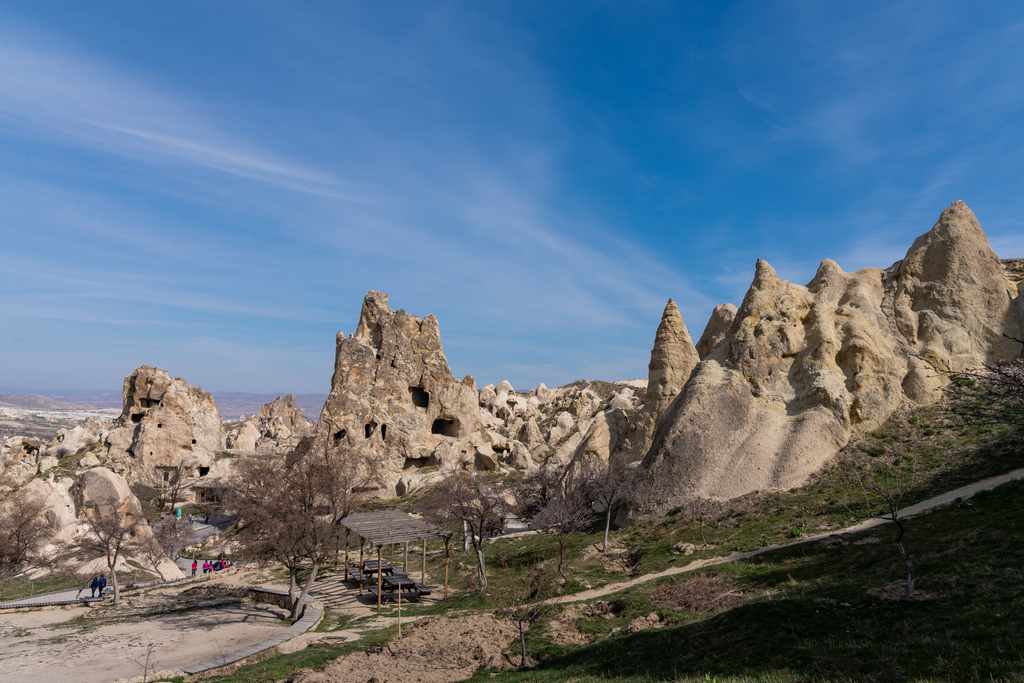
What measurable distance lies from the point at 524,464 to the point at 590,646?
44.3 m

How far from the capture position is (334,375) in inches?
2272

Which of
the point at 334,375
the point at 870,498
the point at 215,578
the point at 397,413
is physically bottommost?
the point at 215,578

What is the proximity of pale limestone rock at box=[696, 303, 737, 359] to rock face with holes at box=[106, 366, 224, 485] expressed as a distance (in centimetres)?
5431

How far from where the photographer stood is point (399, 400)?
190ft

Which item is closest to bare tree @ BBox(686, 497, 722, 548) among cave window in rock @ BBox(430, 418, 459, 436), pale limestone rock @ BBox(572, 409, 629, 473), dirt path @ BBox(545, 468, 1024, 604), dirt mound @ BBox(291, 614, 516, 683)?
dirt path @ BBox(545, 468, 1024, 604)

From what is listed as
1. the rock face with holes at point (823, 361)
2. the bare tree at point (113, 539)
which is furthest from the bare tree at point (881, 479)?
the bare tree at point (113, 539)

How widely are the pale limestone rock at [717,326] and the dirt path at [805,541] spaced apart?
21754mm

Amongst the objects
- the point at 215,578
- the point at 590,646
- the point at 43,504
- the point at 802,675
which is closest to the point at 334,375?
the point at 43,504

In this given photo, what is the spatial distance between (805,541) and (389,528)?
51.8ft

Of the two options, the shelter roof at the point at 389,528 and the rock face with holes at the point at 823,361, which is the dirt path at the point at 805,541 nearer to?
the shelter roof at the point at 389,528

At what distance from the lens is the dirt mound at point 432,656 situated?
512 inches

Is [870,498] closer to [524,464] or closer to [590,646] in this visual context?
[590,646]

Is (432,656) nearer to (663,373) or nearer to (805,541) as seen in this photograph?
(805,541)

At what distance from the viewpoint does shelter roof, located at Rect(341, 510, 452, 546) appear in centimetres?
2161
